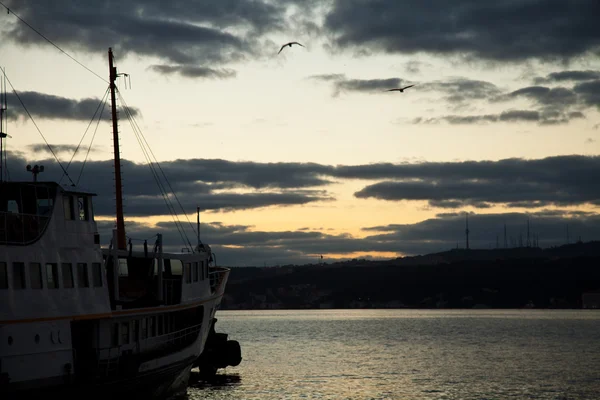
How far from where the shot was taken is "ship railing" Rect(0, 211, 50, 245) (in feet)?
94.8

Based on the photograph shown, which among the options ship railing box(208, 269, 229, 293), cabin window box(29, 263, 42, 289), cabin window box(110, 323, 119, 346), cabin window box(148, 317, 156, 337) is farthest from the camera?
ship railing box(208, 269, 229, 293)

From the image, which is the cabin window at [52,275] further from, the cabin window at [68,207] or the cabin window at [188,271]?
the cabin window at [188,271]

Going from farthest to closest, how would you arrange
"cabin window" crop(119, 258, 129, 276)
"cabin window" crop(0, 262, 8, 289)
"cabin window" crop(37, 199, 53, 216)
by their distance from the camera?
"cabin window" crop(119, 258, 129, 276) → "cabin window" crop(37, 199, 53, 216) → "cabin window" crop(0, 262, 8, 289)

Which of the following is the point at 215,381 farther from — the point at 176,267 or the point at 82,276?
the point at 82,276

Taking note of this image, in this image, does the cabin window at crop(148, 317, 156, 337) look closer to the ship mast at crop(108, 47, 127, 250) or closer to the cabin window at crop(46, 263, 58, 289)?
the ship mast at crop(108, 47, 127, 250)

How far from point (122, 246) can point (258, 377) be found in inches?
1158

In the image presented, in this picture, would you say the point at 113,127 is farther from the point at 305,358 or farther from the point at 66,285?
the point at 305,358

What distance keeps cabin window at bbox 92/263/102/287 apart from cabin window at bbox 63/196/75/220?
7.52ft

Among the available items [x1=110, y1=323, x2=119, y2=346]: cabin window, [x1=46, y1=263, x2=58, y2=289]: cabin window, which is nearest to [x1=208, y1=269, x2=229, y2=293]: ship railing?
[x1=110, y1=323, x2=119, y2=346]: cabin window

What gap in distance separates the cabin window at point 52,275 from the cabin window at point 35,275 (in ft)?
1.37

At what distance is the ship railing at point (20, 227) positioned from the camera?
28.9 meters

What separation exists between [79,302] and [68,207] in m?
4.04

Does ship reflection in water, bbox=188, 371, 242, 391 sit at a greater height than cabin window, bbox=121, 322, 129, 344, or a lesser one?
lesser

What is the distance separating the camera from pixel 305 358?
96.1 metres
